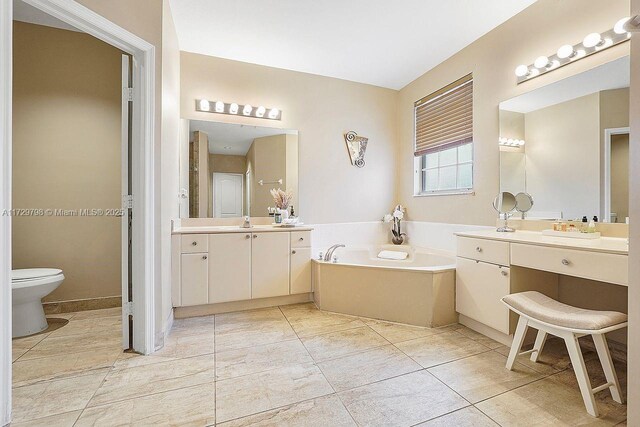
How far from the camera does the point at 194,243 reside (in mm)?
2557

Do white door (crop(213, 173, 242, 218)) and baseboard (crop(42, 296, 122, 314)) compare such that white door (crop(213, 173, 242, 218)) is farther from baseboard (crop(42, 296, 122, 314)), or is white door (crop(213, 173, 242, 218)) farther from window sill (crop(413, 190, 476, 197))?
window sill (crop(413, 190, 476, 197))

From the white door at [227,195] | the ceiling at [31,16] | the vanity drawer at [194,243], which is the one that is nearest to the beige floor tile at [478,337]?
the vanity drawer at [194,243]

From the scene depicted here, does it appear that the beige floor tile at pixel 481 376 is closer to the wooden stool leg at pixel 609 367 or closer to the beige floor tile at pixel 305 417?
the wooden stool leg at pixel 609 367

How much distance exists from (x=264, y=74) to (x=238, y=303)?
249cm

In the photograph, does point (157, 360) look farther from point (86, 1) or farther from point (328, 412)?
point (86, 1)

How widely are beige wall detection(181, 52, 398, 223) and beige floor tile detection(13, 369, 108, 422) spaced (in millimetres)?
2289

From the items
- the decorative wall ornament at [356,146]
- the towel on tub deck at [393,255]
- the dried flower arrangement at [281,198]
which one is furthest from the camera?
the decorative wall ornament at [356,146]

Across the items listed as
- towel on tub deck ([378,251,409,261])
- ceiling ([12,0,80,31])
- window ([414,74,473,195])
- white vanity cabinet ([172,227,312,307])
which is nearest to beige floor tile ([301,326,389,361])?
white vanity cabinet ([172,227,312,307])

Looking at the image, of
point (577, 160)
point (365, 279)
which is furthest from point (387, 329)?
point (577, 160)

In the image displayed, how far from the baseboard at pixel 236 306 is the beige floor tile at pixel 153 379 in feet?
2.66

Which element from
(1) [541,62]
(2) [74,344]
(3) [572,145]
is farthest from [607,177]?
(2) [74,344]

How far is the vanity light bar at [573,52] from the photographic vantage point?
1.76 metres

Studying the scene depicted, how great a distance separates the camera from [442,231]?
3.13 meters

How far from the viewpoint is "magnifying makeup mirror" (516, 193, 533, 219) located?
2.31m
